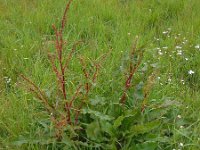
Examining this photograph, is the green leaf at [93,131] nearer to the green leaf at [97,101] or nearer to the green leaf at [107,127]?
the green leaf at [107,127]

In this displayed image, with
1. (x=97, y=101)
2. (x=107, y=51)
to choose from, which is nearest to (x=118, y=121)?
(x=97, y=101)

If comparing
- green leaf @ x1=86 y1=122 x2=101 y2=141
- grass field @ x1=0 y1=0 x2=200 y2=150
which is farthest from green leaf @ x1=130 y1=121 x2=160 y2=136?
green leaf @ x1=86 y1=122 x2=101 y2=141

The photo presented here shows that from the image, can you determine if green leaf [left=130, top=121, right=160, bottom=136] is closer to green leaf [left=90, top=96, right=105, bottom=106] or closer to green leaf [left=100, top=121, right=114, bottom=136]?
green leaf [left=100, top=121, right=114, bottom=136]

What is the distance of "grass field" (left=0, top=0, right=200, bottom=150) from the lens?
248 cm

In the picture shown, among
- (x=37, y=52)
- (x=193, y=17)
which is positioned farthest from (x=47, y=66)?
(x=193, y=17)

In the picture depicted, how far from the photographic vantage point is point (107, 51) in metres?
3.32

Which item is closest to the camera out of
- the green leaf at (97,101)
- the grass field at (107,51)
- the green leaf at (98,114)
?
the green leaf at (98,114)

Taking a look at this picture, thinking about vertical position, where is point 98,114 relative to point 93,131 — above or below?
above

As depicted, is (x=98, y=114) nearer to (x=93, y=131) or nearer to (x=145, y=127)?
(x=93, y=131)


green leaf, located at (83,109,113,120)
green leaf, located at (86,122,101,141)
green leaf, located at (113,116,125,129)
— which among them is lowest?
green leaf, located at (86,122,101,141)

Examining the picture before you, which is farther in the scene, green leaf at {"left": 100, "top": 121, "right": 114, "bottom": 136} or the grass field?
the grass field

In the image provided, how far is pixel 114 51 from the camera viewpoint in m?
3.30

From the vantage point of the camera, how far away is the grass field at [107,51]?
2480 millimetres

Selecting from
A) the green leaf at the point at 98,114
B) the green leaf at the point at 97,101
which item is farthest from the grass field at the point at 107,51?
the green leaf at the point at 98,114
